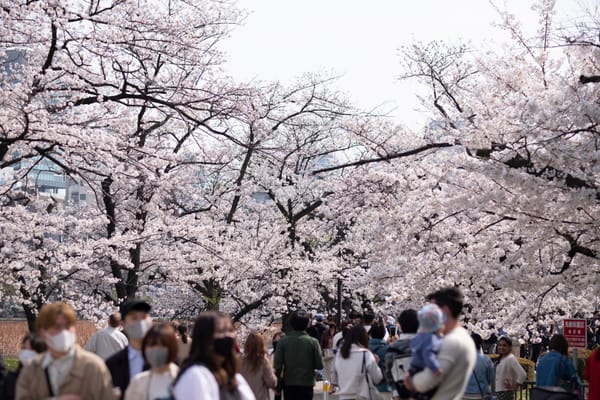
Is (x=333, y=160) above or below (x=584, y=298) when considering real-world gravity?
above

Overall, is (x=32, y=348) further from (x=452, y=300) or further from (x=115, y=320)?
(x=115, y=320)

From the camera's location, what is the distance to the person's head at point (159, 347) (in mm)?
5355

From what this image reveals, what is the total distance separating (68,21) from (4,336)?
63.0 ft

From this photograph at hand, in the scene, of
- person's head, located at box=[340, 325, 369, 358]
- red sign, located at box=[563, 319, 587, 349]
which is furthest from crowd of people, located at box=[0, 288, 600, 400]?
red sign, located at box=[563, 319, 587, 349]

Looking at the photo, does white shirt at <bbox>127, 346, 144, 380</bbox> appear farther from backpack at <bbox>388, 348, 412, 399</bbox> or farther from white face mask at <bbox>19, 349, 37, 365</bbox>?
backpack at <bbox>388, 348, 412, 399</bbox>

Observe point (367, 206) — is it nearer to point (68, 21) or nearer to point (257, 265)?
point (257, 265)

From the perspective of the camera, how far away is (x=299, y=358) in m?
10.8

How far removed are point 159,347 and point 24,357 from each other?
4.66ft

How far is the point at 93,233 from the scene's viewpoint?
87.6 ft

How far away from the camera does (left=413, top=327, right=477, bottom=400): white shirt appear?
19.4 feet

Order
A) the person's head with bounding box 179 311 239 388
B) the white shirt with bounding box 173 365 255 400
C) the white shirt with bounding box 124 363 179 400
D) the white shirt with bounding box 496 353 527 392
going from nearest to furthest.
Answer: the white shirt with bounding box 173 365 255 400 < the person's head with bounding box 179 311 239 388 < the white shirt with bounding box 124 363 179 400 < the white shirt with bounding box 496 353 527 392

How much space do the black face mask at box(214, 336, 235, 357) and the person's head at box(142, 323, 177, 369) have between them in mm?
281

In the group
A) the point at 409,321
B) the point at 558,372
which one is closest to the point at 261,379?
the point at 409,321

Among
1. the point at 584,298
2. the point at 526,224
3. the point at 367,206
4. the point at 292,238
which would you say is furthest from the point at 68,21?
the point at 292,238
